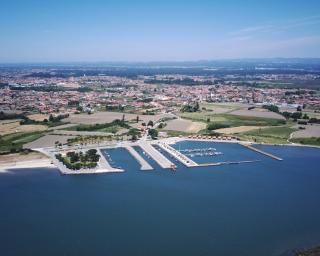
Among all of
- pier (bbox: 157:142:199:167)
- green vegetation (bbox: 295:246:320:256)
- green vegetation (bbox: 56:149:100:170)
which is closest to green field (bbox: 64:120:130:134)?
pier (bbox: 157:142:199:167)

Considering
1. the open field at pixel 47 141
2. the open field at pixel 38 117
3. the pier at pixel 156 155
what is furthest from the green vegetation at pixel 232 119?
the open field at pixel 47 141

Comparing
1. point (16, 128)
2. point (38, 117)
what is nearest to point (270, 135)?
point (16, 128)

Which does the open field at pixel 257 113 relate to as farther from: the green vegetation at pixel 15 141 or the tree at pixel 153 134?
the green vegetation at pixel 15 141

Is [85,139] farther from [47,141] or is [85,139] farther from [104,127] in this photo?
[104,127]

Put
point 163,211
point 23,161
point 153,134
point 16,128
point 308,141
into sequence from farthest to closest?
point 16,128 → point 153,134 → point 308,141 → point 23,161 → point 163,211

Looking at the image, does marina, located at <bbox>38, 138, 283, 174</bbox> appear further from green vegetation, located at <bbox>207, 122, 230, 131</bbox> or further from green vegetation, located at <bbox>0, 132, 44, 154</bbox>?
green vegetation, located at <bbox>207, 122, 230, 131</bbox>
